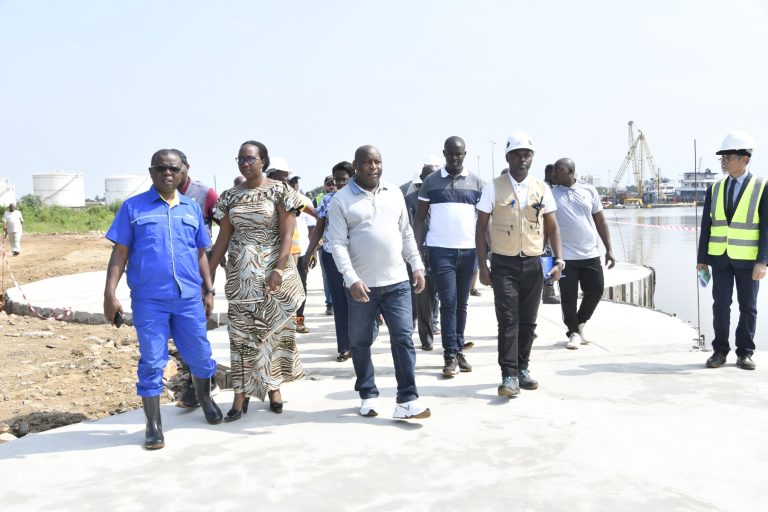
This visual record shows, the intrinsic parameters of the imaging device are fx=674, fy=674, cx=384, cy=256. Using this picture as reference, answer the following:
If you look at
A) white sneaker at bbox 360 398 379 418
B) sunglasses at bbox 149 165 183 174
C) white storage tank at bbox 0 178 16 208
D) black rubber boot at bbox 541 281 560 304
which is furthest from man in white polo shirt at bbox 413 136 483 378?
white storage tank at bbox 0 178 16 208

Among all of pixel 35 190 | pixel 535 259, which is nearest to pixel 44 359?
pixel 535 259

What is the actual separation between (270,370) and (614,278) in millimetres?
10739

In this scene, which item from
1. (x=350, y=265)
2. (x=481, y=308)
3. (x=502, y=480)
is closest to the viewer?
(x=502, y=480)

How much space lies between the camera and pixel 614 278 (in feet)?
45.3

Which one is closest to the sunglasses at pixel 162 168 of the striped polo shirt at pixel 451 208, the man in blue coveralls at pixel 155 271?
the man in blue coveralls at pixel 155 271

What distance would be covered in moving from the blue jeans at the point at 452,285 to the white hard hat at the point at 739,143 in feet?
7.18

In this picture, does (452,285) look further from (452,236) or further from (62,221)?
(62,221)

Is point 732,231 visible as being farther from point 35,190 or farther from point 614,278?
point 35,190

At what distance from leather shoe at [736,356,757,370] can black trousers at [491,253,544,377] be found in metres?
1.88

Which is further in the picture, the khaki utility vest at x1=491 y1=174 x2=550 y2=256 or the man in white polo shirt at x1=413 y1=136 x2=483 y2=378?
the man in white polo shirt at x1=413 y1=136 x2=483 y2=378

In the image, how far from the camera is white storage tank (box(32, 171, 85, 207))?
7819 centimetres

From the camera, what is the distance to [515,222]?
15.9 feet

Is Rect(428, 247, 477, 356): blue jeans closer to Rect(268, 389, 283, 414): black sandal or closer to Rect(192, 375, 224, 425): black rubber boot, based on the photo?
Rect(268, 389, 283, 414): black sandal

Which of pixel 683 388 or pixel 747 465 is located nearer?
pixel 747 465
